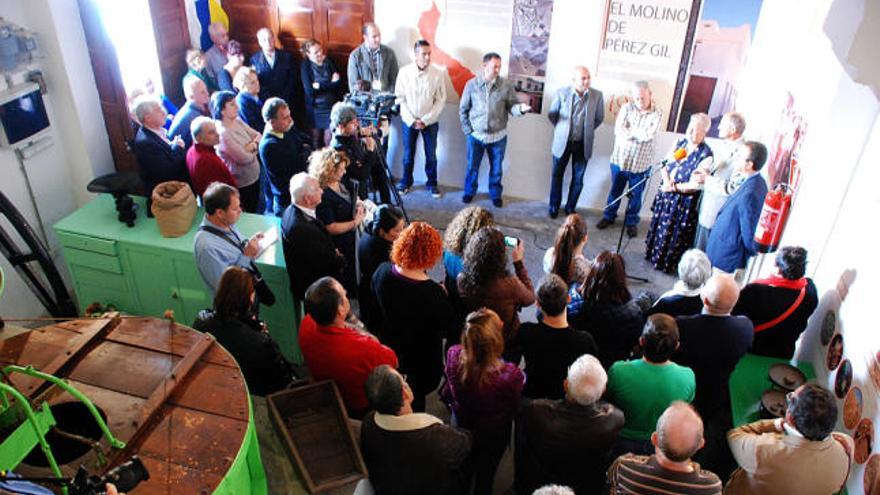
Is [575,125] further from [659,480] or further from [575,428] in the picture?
[659,480]

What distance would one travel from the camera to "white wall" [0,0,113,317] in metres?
4.73

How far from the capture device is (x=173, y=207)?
438 cm

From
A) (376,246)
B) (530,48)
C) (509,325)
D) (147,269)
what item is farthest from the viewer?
(530,48)

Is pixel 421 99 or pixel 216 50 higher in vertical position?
pixel 216 50

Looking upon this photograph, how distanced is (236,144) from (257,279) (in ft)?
5.26

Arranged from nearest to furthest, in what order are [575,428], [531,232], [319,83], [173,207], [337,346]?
1. [575,428]
2. [337,346]
3. [173,207]
4. [531,232]
5. [319,83]

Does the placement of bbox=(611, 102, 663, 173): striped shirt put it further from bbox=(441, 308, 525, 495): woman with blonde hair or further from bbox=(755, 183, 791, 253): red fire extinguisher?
bbox=(441, 308, 525, 495): woman with blonde hair

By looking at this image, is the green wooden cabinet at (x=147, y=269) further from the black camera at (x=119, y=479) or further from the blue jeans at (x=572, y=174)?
the blue jeans at (x=572, y=174)

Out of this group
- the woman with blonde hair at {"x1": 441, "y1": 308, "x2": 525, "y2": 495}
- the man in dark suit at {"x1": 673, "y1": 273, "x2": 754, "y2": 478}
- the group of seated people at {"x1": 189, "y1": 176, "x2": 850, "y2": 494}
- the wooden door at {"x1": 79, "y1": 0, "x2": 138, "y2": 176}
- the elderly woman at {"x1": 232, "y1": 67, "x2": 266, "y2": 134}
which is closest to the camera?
the group of seated people at {"x1": 189, "y1": 176, "x2": 850, "y2": 494}

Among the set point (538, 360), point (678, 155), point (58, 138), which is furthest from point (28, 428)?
point (678, 155)

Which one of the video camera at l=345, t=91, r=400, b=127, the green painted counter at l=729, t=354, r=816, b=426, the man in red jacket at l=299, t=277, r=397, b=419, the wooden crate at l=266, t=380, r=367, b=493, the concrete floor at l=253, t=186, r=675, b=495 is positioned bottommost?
the concrete floor at l=253, t=186, r=675, b=495

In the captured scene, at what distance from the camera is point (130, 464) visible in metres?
1.90

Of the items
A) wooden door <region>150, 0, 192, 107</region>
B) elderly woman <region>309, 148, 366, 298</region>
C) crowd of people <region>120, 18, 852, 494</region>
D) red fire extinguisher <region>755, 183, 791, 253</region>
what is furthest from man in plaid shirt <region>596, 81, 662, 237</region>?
wooden door <region>150, 0, 192, 107</region>

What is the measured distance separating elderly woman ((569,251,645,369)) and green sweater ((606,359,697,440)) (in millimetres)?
358
